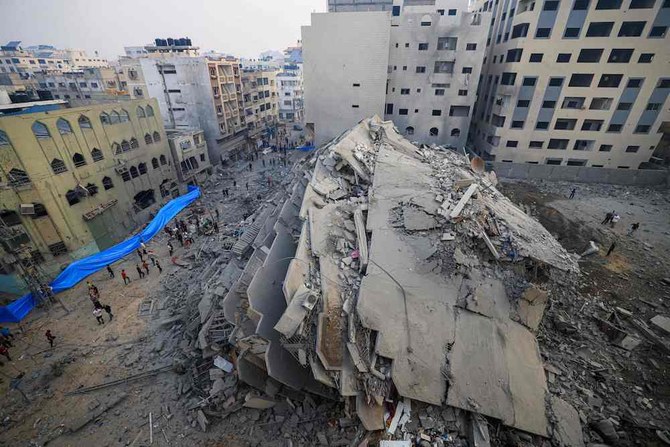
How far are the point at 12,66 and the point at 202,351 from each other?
278ft

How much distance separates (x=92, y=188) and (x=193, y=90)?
17526 millimetres

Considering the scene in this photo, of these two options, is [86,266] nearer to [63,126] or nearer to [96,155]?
[96,155]

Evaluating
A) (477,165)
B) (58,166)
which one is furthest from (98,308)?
(477,165)

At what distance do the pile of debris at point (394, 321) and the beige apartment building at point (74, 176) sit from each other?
9.61 meters

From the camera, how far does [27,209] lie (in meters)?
15.3

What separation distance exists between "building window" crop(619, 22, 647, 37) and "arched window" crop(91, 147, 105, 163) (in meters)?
38.8

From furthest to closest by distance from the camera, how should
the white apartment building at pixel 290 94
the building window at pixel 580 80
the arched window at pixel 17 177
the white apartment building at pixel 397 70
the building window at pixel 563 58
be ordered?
1. the white apartment building at pixel 290 94
2. the white apartment building at pixel 397 70
3. the building window at pixel 580 80
4. the building window at pixel 563 58
5. the arched window at pixel 17 177

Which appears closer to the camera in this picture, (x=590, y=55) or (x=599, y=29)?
(x=599, y=29)

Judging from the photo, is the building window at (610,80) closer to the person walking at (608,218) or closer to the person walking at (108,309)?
the person walking at (608,218)

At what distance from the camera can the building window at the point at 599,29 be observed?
23.0 m

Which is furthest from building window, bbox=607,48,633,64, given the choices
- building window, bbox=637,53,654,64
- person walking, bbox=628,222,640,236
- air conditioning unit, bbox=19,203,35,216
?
air conditioning unit, bbox=19,203,35,216

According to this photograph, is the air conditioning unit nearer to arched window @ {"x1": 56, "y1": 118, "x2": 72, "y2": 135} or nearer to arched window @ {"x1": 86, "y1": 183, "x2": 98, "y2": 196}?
arched window @ {"x1": 86, "y1": 183, "x2": 98, "y2": 196}

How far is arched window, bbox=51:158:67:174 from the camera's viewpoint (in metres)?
16.6

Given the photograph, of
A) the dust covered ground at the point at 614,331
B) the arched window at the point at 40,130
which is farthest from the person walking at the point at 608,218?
the arched window at the point at 40,130
